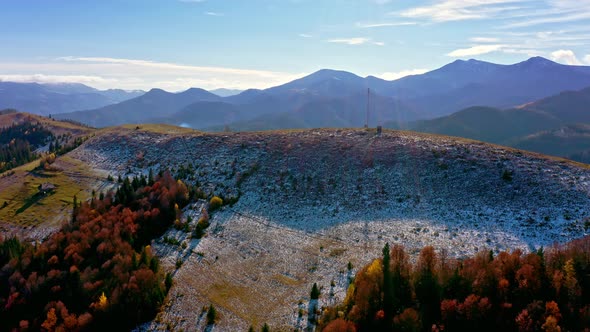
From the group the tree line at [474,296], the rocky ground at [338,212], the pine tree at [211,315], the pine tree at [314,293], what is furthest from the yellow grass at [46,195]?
the tree line at [474,296]

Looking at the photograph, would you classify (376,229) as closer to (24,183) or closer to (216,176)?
(216,176)

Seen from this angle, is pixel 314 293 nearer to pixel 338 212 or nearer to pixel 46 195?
pixel 338 212

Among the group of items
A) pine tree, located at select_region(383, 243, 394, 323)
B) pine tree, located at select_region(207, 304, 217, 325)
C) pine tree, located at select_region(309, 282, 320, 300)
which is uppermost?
pine tree, located at select_region(383, 243, 394, 323)

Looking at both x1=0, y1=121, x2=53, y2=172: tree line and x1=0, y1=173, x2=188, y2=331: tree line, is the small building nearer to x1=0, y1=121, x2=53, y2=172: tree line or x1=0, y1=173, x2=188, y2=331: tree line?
x1=0, y1=173, x2=188, y2=331: tree line

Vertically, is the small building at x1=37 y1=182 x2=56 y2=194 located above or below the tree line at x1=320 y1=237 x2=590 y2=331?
below

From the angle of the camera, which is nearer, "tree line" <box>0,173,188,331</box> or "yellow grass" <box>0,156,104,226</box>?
"tree line" <box>0,173,188,331</box>

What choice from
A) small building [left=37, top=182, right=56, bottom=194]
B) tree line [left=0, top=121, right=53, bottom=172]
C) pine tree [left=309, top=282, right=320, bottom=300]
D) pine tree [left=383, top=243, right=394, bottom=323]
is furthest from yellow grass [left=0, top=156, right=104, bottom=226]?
pine tree [left=383, top=243, right=394, bottom=323]

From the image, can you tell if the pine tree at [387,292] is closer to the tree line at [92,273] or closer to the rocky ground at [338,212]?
the rocky ground at [338,212]

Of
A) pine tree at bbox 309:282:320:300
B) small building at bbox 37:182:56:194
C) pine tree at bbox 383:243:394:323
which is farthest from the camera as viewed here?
small building at bbox 37:182:56:194

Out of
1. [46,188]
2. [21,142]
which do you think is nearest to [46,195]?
[46,188]

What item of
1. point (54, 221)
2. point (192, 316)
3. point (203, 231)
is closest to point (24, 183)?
point (54, 221)
